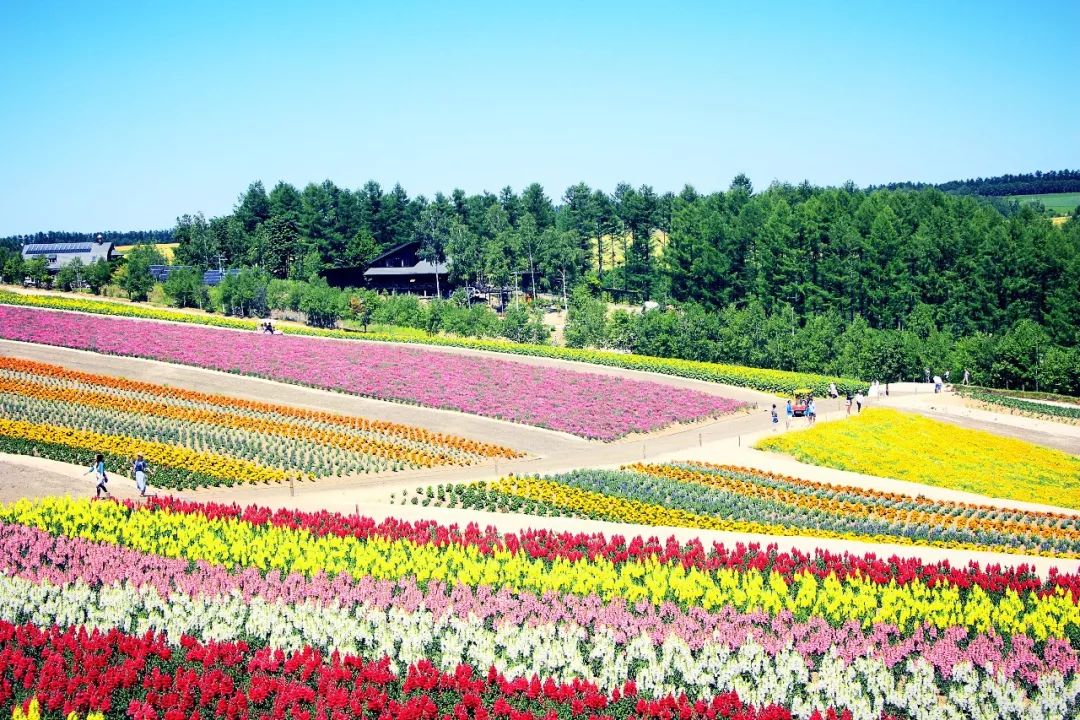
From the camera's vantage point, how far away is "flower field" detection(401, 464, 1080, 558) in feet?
87.6

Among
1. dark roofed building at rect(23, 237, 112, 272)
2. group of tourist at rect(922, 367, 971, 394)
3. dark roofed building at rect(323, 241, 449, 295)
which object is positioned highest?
dark roofed building at rect(23, 237, 112, 272)

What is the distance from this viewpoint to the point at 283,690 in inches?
561

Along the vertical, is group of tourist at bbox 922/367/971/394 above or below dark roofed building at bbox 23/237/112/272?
below

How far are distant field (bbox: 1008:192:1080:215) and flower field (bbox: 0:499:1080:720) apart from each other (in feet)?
536

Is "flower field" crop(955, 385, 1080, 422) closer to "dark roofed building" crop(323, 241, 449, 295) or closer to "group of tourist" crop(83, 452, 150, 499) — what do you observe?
"group of tourist" crop(83, 452, 150, 499)

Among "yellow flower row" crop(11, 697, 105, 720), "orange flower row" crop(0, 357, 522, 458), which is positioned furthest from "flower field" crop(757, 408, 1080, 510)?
"yellow flower row" crop(11, 697, 105, 720)

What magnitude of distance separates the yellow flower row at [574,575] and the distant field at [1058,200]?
536ft

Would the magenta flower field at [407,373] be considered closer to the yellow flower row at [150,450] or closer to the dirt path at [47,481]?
the yellow flower row at [150,450]

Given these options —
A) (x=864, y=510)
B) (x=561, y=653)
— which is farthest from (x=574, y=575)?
(x=864, y=510)

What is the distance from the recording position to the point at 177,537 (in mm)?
23109

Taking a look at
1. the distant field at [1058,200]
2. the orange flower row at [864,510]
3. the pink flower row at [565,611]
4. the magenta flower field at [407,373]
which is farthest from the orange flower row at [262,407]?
the distant field at [1058,200]

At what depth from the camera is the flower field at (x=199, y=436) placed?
34031mm

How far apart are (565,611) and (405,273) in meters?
84.9

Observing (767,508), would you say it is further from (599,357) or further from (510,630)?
(599,357)
